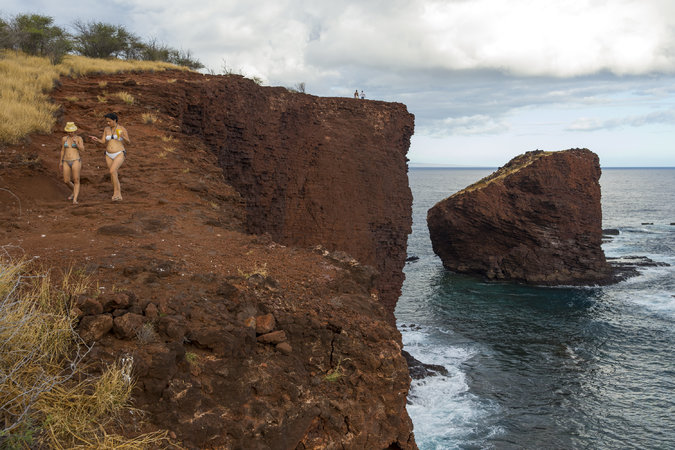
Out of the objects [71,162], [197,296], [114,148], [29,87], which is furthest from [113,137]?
[29,87]

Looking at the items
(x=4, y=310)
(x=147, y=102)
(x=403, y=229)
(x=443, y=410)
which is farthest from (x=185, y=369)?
(x=403, y=229)

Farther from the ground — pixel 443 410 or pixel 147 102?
pixel 147 102

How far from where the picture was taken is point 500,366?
25656 millimetres

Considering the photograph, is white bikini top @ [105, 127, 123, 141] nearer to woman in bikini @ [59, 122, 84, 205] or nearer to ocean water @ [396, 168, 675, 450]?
woman in bikini @ [59, 122, 84, 205]

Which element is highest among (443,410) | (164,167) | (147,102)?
(147,102)

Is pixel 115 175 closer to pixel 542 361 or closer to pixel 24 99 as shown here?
pixel 24 99

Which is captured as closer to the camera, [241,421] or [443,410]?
[241,421]

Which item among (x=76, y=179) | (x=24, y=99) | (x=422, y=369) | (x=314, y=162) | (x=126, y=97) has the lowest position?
(x=422, y=369)

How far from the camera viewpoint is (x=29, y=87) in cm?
1575

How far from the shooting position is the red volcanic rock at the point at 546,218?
1724 inches

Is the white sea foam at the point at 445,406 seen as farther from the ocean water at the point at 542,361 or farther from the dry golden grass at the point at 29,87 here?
the dry golden grass at the point at 29,87

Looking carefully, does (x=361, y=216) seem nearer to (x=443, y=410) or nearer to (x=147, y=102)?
(x=443, y=410)

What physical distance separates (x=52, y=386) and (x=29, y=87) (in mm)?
14527

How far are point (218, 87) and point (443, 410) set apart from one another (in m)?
15.2
